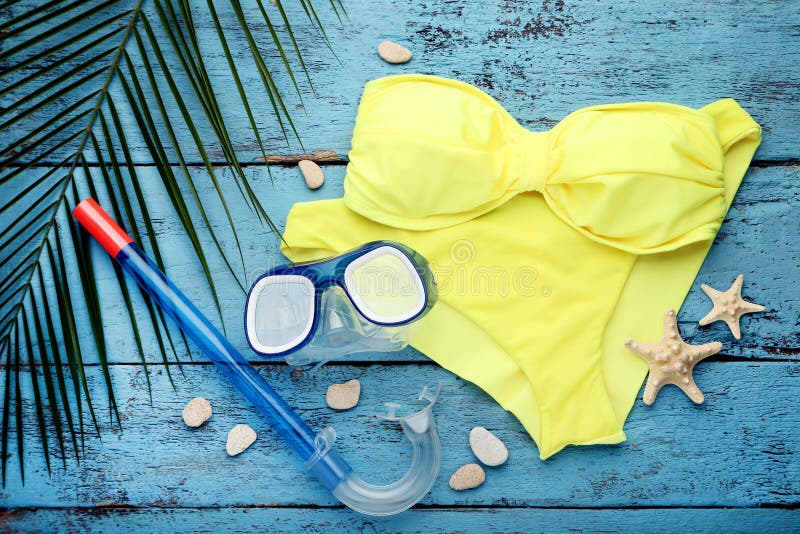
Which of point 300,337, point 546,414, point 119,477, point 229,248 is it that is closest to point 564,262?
point 546,414

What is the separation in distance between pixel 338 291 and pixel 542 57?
59 cm

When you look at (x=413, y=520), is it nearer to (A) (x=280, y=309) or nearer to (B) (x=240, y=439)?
(B) (x=240, y=439)

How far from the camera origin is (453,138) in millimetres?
1057

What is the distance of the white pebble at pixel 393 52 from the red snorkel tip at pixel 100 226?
587 millimetres

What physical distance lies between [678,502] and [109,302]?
1.16 meters

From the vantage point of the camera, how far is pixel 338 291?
1.12m

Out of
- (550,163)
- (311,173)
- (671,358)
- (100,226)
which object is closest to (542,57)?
(550,163)

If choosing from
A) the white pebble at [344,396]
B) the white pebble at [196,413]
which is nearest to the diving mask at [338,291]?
the white pebble at [344,396]

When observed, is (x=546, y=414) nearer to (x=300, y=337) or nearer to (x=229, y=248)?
(x=300, y=337)

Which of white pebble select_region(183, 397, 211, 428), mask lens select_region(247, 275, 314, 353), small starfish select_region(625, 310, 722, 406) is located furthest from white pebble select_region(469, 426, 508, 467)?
white pebble select_region(183, 397, 211, 428)

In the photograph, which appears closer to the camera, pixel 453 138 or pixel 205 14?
pixel 453 138

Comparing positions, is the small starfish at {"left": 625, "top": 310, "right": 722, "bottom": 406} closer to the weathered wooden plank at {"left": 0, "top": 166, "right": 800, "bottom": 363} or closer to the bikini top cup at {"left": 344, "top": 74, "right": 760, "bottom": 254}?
the weathered wooden plank at {"left": 0, "top": 166, "right": 800, "bottom": 363}

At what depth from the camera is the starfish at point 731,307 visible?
1.13m

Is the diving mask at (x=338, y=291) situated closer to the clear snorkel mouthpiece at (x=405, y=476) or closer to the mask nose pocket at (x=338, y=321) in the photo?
the mask nose pocket at (x=338, y=321)
